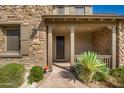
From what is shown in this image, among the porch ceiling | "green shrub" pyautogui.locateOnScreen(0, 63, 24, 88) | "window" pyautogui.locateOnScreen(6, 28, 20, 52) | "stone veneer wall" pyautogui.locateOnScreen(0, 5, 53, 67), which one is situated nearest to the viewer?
"green shrub" pyautogui.locateOnScreen(0, 63, 24, 88)

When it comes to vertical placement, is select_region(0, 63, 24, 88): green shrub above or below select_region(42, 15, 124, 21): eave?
below

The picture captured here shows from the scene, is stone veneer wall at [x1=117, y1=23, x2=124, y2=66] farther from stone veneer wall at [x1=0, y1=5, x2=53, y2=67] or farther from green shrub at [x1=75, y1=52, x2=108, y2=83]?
stone veneer wall at [x1=0, y1=5, x2=53, y2=67]

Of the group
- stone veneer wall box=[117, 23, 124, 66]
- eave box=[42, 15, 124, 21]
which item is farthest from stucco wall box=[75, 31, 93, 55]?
eave box=[42, 15, 124, 21]

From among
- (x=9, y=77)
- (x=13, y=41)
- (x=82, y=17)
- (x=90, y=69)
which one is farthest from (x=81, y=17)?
(x=9, y=77)

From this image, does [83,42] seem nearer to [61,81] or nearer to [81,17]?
[81,17]

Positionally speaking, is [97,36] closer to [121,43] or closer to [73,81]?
[121,43]

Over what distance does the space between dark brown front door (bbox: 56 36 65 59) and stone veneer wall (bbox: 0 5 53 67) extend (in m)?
4.99

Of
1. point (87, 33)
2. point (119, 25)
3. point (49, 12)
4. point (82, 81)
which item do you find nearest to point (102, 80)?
point (82, 81)

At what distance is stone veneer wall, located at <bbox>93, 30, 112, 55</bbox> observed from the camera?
40.5ft

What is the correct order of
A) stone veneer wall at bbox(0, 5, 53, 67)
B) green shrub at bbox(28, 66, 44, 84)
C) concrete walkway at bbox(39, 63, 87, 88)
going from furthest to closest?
stone veneer wall at bbox(0, 5, 53, 67) < green shrub at bbox(28, 66, 44, 84) < concrete walkway at bbox(39, 63, 87, 88)

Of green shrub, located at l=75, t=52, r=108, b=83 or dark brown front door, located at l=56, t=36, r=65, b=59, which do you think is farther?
dark brown front door, located at l=56, t=36, r=65, b=59

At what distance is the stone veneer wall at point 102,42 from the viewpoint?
40.5 feet

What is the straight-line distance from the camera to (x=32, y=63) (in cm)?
1089

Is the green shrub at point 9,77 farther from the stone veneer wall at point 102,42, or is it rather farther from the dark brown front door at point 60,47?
the dark brown front door at point 60,47
